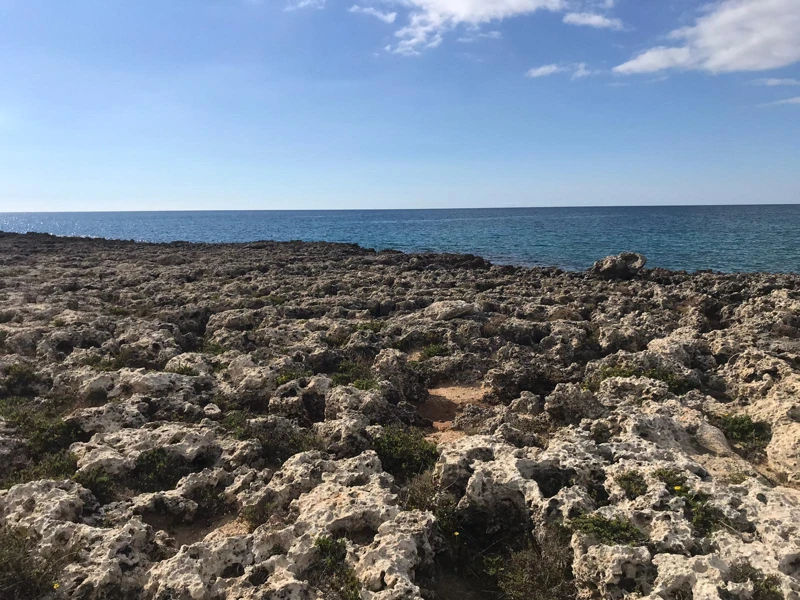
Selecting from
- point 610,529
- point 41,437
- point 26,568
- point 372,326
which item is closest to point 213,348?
point 372,326

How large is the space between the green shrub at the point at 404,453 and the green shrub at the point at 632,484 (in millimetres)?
2765

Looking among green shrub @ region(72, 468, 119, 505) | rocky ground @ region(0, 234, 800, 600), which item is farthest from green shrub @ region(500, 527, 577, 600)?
green shrub @ region(72, 468, 119, 505)

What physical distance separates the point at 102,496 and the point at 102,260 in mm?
30107

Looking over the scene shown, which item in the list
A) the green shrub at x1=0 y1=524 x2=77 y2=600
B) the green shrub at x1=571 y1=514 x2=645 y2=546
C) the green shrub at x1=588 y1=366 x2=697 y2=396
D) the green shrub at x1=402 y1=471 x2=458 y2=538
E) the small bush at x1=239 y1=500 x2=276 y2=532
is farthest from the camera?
the green shrub at x1=588 y1=366 x2=697 y2=396

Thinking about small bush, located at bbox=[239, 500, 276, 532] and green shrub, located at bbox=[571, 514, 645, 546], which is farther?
small bush, located at bbox=[239, 500, 276, 532]

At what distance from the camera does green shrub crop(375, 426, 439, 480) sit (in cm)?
796

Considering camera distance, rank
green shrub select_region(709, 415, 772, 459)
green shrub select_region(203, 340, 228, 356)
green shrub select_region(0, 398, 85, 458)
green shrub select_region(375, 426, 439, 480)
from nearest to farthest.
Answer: green shrub select_region(375, 426, 439, 480), green shrub select_region(709, 415, 772, 459), green shrub select_region(0, 398, 85, 458), green shrub select_region(203, 340, 228, 356)

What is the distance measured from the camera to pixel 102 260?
32.7 meters

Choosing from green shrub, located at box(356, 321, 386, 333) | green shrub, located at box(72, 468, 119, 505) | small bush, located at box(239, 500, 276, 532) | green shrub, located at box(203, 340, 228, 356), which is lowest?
small bush, located at box(239, 500, 276, 532)

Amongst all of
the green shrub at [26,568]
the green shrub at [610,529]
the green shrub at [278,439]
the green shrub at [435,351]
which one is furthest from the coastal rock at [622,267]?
the green shrub at [26,568]

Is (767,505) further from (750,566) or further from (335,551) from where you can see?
(335,551)

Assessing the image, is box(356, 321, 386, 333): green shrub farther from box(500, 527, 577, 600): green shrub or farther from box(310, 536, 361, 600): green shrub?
box(500, 527, 577, 600): green shrub

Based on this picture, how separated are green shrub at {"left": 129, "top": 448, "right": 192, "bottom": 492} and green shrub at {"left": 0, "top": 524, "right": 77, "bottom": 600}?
181 centimetres

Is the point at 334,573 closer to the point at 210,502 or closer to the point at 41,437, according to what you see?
the point at 210,502
